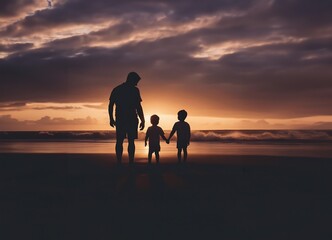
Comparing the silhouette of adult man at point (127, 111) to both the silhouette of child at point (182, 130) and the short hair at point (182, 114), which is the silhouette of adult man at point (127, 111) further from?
the short hair at point (182, 114)

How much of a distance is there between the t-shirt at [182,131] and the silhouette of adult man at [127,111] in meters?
3.03

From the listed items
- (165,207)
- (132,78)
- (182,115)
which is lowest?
(165,207)

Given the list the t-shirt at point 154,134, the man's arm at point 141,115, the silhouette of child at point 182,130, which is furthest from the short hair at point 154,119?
the man's arm at point 141,115

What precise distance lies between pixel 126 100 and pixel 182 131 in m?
3.53

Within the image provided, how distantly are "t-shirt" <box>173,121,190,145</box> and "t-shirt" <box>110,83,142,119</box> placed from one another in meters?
3.18

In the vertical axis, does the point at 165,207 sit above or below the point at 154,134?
below

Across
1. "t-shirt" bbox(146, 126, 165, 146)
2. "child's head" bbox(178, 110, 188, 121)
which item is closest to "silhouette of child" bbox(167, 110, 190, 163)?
"child's head" bbox(178, 110, 188, 121)

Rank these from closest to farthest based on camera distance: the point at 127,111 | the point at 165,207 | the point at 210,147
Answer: the point at 165,207 → the point at 127,111 → the point at 210,147

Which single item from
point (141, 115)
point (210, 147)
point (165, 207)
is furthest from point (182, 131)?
point (210, 147)

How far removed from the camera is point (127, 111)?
1025 centimetres

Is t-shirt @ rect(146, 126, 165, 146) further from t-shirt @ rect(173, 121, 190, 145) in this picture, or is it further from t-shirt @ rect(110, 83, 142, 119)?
t-shirt @ rect(110, 83, 142, 119)

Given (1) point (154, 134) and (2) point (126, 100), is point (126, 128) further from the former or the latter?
(1) point (154, 134)

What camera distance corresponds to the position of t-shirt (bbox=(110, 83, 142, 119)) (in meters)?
10.2

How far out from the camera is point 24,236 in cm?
444
